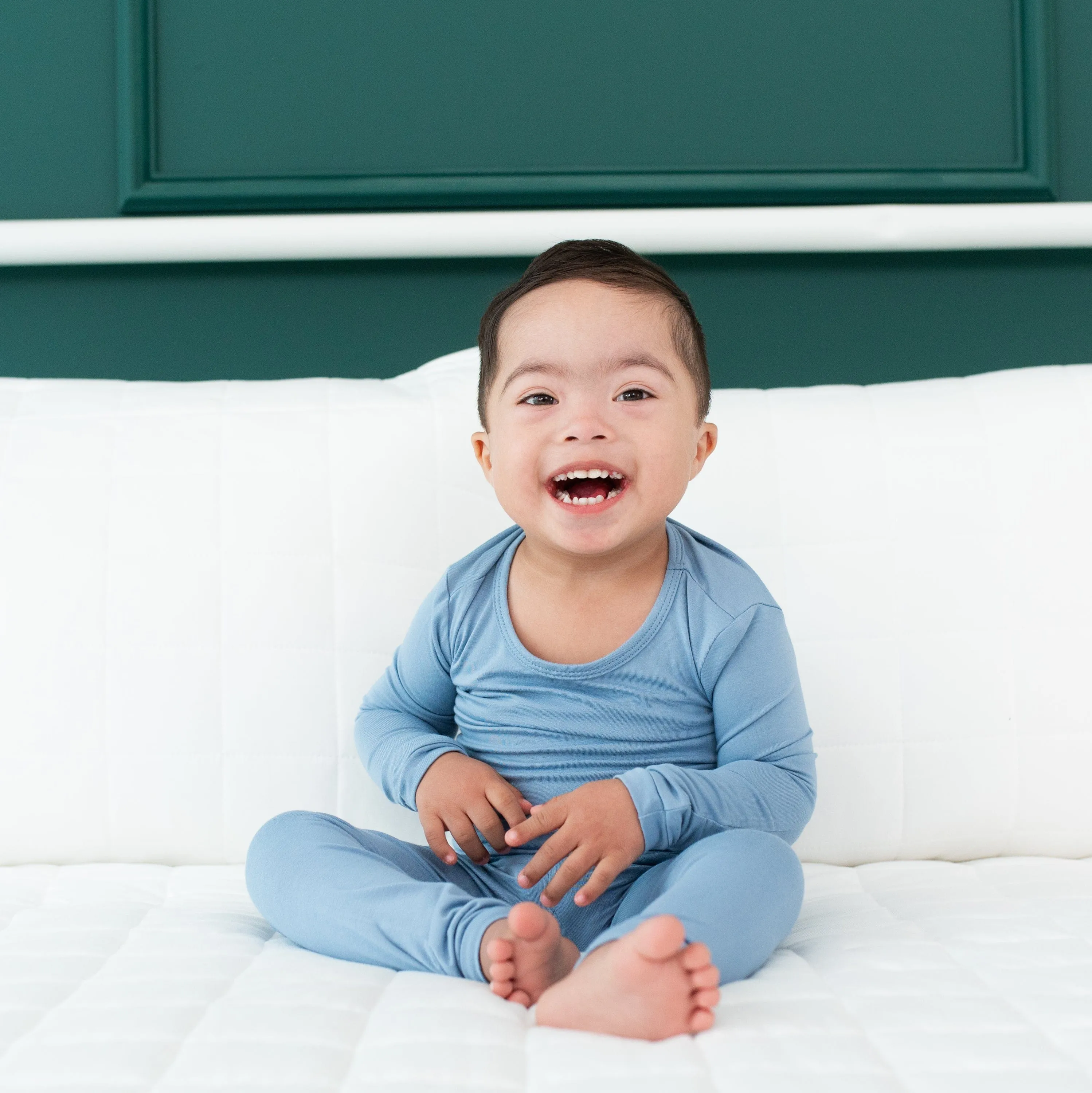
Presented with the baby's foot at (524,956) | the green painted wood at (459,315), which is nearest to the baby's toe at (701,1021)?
the baby's foot at (524,956)

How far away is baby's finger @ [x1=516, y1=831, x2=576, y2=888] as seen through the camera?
77cm

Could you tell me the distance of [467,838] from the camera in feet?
2.81

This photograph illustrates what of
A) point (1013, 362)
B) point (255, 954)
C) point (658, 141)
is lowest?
point (255, 954)

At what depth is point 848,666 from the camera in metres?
1.04

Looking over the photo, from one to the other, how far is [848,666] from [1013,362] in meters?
0.68

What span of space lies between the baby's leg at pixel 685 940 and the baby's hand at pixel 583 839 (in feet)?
0.13

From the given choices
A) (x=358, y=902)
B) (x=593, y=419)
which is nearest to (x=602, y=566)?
(x=593, y=419)

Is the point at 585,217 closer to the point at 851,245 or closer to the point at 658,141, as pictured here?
the point at 658,141

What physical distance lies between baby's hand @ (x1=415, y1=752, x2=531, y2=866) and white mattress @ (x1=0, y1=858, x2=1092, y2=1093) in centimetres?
15

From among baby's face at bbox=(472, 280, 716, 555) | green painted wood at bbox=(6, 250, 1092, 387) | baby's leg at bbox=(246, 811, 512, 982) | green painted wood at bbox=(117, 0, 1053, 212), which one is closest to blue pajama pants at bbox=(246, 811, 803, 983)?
baby's leg at bbox=(246, 811, 512, 982)

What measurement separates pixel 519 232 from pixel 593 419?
1.97ft

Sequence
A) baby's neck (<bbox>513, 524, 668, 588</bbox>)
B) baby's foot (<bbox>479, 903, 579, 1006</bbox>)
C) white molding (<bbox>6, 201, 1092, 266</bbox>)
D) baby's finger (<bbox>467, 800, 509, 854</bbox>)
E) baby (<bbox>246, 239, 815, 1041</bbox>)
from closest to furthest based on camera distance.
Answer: baby's foot (<bbox>479, 903, 579, 1006</bbox>) < baby (<bbox>246, 239, 815, 1041</bbox>) < baby's finger (<bbox>467, 800, 509, 854</bbox>) < baby's neck (<bbox>513, 524, 668, 588</bbox>) < white molding (<bbox>6, 201, 1092, 266</bbox>)

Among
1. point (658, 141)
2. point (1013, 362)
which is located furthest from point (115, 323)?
point (1013, 362)

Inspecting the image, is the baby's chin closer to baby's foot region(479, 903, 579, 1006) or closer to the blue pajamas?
the blue pajamas
